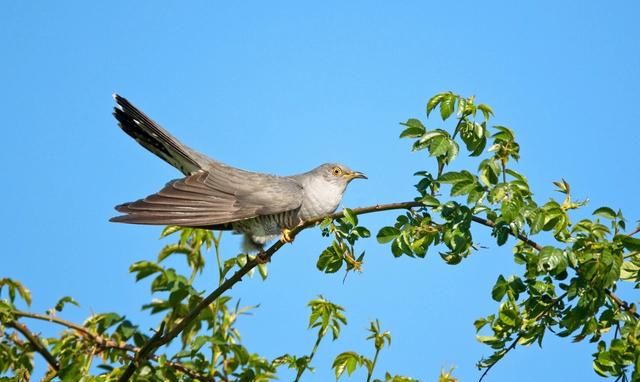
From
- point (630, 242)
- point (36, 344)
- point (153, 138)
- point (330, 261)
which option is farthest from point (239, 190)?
point (630, 242)

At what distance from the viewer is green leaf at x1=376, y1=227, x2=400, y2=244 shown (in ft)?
9.21

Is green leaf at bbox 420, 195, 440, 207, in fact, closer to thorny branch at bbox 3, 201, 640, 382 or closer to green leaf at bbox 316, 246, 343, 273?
thorny branch at bbox 3, 201, 640, 382

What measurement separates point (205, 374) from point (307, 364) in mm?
470

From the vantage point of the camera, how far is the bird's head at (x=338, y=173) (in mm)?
5414

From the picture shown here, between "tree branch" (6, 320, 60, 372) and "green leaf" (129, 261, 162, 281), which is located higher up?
"green leaf" (129, 261, 162, 281)

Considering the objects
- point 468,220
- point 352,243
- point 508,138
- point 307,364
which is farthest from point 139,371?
point 508,138

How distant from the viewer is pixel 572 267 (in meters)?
2.65

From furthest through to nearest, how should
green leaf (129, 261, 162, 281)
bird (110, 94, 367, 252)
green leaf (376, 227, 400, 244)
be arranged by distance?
bird (110, 94, 367, 252)
green leaf (129, 261, 162, 281)
green leaf (376, 227, 400, 244)

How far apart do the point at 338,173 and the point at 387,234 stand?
2661 mm

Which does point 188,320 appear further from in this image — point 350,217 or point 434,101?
point 434,101

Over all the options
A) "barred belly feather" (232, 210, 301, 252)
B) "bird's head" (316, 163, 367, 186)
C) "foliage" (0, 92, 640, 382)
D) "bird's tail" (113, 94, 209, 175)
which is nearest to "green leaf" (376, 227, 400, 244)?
"foliage" (0, 92, 640, 382)

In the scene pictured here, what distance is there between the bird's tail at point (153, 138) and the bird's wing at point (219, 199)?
23cm

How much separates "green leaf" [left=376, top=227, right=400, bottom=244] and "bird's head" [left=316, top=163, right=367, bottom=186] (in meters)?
2.59

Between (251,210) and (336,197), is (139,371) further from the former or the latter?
(336,197)
